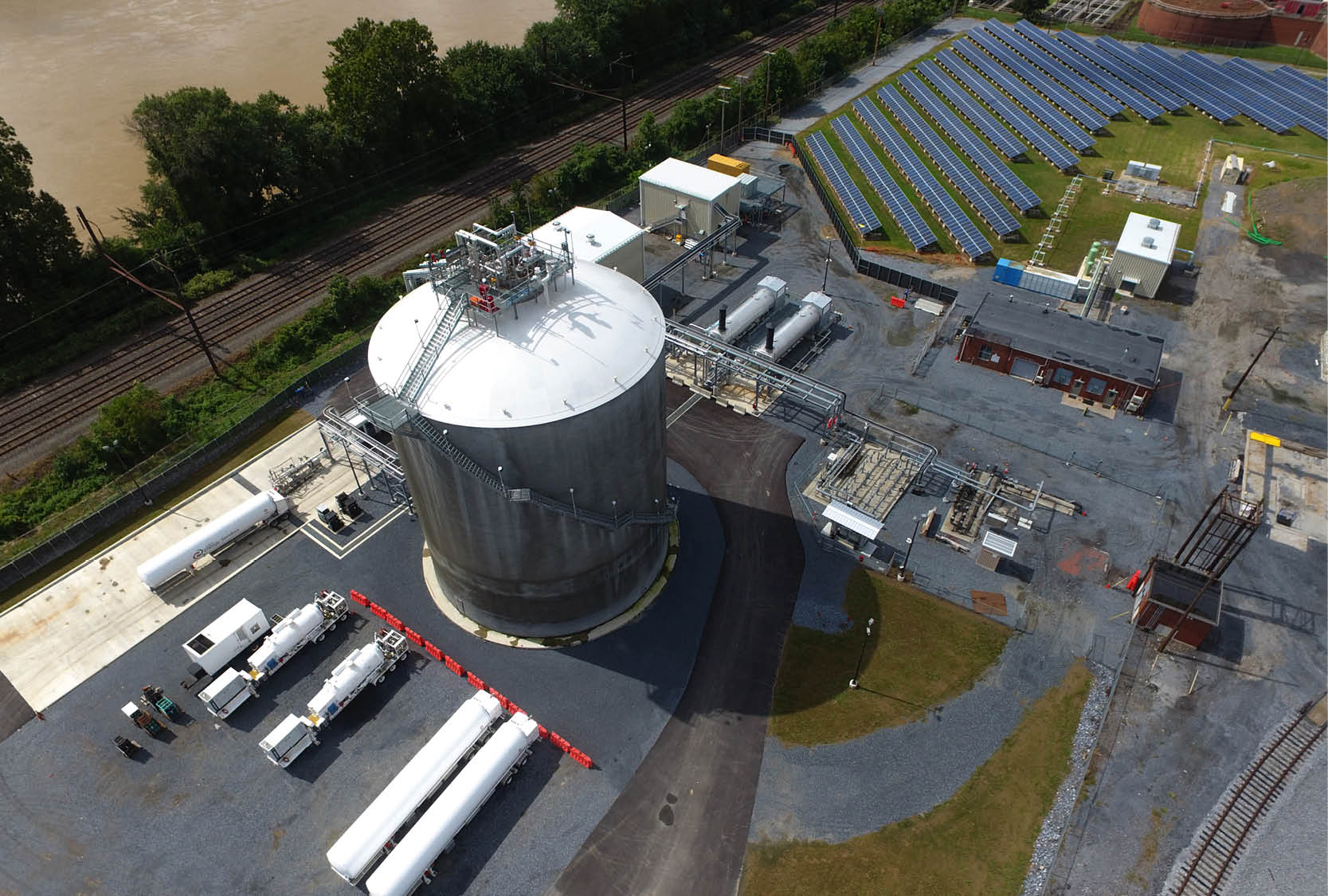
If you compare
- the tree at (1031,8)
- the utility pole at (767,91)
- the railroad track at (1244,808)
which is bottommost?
the railroad track at (1244,808)

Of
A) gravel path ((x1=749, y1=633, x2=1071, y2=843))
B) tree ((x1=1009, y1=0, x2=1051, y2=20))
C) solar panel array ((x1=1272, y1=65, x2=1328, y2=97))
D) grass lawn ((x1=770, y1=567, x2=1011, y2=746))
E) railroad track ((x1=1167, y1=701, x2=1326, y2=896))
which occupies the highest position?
tree ((x1=1009, y1=0, x2=1051, y2=20))

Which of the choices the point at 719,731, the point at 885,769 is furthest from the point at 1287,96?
the point at 719,731

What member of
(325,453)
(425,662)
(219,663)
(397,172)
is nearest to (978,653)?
(425,662)

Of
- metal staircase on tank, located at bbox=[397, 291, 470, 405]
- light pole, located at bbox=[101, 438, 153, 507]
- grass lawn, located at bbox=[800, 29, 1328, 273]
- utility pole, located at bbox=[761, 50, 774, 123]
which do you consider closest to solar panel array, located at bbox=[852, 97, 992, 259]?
grass lawn, located at bbox=[800, 29, 1328, 273]

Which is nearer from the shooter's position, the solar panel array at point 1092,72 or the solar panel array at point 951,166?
the solar panel array at point 951,166

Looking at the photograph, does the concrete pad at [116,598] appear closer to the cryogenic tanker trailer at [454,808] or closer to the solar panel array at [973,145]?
the cryogenic tanker trailer at [454,808]

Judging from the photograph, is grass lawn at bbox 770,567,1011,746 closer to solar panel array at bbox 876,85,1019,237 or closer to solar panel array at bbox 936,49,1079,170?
solar panel array at bbox 876,85,1019,237

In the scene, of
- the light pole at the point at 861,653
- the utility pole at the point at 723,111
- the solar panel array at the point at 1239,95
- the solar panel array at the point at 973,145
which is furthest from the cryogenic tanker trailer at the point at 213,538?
the solar panel array at the point at 1239,95

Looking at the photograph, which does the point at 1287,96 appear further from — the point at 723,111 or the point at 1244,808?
the point at 1244,808
